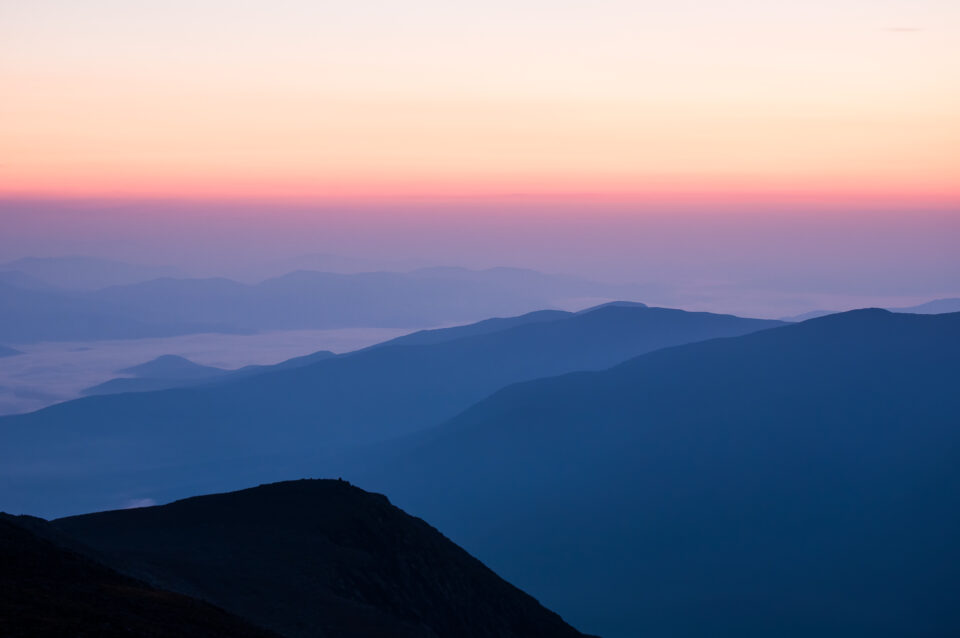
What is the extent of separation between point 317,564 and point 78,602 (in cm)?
2276

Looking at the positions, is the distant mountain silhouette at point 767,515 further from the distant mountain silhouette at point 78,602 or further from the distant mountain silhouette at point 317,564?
the distant mountain silhouette at point 78,602

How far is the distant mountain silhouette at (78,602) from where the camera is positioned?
26.5 m

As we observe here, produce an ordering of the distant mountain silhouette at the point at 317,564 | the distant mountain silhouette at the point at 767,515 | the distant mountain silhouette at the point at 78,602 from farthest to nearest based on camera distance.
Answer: the distant mountain silhouette at the point at 767,515
the distant mountain silhouette at the point at 317,564
the distant mountain silhouette at the point at 78,602

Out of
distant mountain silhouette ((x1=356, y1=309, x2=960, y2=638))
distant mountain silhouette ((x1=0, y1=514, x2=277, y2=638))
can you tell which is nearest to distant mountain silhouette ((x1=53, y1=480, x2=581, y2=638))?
Answer: distant mountain silhouette ((x1=0, y1=514, x2=277, y2=638))

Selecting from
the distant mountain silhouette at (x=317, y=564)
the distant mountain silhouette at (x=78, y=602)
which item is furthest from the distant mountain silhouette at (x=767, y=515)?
the distant mountain silhouette at (x=78, y=602)

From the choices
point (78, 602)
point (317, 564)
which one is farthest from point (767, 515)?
point (78, 602)

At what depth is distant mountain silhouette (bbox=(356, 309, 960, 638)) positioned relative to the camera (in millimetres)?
145500

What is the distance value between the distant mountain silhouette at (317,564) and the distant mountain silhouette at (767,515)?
82776 millimetres

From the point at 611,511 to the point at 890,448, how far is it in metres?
53.6

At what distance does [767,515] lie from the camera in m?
172

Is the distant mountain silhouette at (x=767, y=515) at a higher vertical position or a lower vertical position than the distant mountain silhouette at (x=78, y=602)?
lower

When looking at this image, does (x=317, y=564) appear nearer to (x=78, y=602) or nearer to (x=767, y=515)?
(x=78, y=602)

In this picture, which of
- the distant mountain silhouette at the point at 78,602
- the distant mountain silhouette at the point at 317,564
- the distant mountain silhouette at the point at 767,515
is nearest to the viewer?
the distant mountain silhouette at the point at 78,602

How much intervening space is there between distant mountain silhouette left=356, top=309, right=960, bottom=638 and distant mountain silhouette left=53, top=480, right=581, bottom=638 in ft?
272
